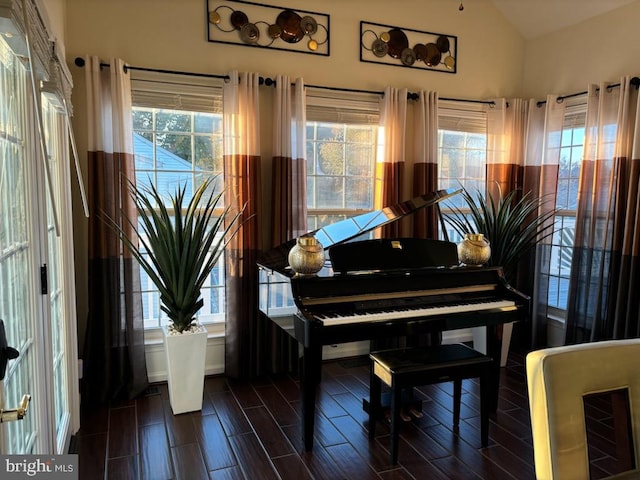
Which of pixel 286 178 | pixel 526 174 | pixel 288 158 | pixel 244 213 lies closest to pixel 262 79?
pixel 288 158

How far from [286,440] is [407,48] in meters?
3.22

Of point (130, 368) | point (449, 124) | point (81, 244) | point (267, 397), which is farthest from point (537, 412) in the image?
point (449, 124)

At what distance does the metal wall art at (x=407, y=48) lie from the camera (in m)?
3.99

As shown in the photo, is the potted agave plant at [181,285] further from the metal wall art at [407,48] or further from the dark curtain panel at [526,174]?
the dark curtain panel at [526,174]

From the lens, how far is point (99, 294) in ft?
10.6

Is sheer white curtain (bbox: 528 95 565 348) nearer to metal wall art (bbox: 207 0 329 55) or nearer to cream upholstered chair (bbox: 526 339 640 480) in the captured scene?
metal wall art (bbox: 207 0 329 55)

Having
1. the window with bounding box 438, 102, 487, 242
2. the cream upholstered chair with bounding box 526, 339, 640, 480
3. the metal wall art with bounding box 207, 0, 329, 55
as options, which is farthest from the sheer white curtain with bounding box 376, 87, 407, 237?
the cream upholstered chair with bounding box 526, 339, 640, 480

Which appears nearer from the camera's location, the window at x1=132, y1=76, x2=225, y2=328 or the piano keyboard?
the piano keyboard

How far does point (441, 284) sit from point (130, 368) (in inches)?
86.7

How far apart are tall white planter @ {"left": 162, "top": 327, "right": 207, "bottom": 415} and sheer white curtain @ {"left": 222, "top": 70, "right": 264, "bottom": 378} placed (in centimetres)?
51

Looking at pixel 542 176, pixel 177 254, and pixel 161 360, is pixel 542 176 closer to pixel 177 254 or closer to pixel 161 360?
pixel 177 254

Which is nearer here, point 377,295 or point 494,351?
point 377,295

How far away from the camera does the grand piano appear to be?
260cm
